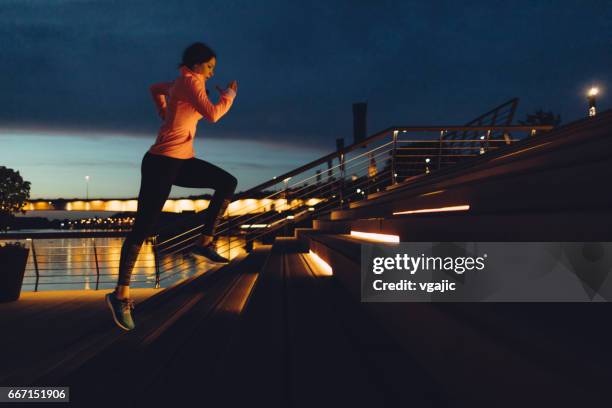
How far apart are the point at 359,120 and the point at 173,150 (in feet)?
91.8

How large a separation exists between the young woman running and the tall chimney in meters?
26.3

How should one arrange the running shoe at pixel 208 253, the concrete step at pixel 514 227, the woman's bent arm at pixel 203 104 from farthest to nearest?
the running shoe at pixel 208 253 < the woman's bent arm at pixel 203 104 < the concrete step at pixel 514 227

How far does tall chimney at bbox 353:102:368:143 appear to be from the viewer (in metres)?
27.8

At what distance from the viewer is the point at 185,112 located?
1665 millimetres

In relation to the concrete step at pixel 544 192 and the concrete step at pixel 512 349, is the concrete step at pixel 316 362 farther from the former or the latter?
the concrete step at pixel 544 192

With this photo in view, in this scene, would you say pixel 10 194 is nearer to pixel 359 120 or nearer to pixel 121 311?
pixel 121 311

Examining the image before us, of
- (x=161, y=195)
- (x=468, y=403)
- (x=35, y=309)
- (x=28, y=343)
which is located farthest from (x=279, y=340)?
(x=35, y=309)

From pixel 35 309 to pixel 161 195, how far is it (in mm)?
4204

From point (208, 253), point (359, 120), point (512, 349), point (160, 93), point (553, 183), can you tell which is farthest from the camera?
point (359, 120)

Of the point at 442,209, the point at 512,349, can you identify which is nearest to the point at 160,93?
the point at 442,209

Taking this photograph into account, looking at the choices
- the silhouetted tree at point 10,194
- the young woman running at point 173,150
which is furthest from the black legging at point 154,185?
the silhouetted tree at point 10,194

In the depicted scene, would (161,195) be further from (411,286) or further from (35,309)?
(35,309)

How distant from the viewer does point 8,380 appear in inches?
52.1

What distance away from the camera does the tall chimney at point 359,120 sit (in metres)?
27.8
